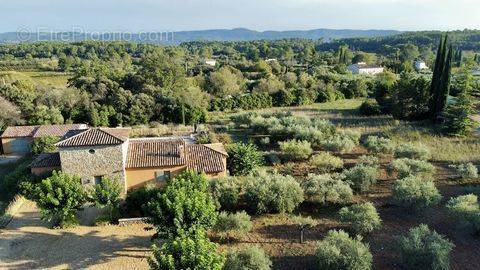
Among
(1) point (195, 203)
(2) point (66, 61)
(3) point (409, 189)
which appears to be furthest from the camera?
(2) point (66, 61)

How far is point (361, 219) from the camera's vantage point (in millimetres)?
16922

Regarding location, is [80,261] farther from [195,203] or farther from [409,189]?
[409,189]

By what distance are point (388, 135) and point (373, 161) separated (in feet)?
33.6

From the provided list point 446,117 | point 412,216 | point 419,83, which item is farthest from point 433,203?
point 419,83

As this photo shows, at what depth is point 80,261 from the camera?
52.5 feet

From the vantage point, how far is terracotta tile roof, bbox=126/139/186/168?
22.7 m

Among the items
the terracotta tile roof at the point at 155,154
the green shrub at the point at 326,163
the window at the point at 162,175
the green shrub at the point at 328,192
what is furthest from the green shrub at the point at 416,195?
the window at the point at 162,175

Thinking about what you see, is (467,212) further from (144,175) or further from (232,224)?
(144,175)

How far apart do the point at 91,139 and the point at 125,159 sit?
2338 millimetres

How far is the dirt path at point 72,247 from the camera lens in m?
15.9

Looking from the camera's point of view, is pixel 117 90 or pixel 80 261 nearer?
pixel 80 261

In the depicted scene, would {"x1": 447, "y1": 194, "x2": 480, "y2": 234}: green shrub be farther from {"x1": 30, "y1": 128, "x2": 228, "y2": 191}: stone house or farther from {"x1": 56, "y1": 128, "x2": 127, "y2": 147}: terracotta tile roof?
{"x1": 56, "y1": 128, "x2": 127, "y2": 147}: terracotta tile roof

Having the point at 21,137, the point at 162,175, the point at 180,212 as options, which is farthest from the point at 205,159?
the point at 21,137

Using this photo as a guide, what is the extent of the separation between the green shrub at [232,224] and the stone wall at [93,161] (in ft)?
24.7
